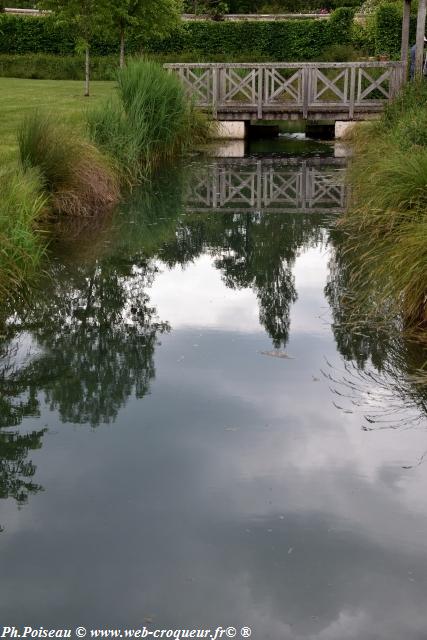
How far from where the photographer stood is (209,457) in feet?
15.9

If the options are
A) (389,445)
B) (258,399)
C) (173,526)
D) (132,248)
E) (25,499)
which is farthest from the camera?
(132,248)

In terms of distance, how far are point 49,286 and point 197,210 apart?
423cm

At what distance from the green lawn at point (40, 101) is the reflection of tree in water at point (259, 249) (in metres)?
2.72

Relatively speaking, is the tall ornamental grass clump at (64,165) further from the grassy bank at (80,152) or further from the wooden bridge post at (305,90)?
the wooden bridge post at (305,90)

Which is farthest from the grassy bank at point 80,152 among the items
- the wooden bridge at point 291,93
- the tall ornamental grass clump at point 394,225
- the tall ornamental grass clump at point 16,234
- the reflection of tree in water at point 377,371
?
the tall ornamental grass clump at point 394,225

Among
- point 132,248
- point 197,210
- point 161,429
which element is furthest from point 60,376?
point 197,210

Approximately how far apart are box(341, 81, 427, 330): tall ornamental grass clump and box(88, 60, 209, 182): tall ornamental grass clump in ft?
10.0

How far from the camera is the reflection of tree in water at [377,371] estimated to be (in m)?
5.44

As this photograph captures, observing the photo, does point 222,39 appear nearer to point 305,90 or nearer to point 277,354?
point 305,90

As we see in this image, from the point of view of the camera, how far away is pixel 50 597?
362 cm

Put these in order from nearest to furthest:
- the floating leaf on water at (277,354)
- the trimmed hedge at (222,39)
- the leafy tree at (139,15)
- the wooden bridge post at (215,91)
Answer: the floating leaf on water at (277,354) < the wooden bridge post at (215,91) < the leafy tree at (139,15) < the trimmed hedge at (222,39)

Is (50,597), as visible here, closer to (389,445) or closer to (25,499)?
(25,499)

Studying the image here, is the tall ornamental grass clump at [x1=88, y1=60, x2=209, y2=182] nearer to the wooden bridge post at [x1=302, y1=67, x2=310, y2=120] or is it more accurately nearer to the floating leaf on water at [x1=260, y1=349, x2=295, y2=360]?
the wooden bridge post at [x1=302, y1=67, x2=310, y2=120]

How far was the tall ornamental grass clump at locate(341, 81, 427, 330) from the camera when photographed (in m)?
6.70
